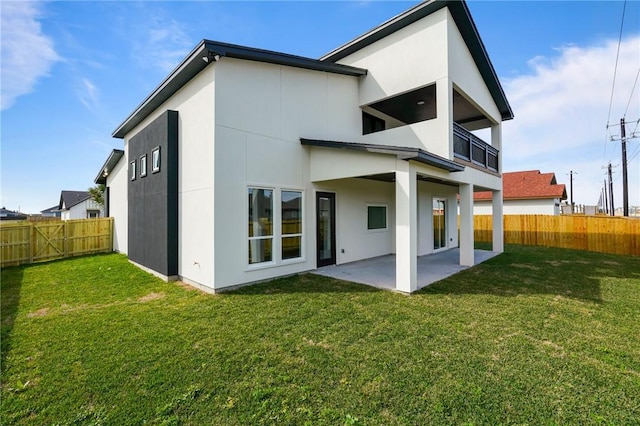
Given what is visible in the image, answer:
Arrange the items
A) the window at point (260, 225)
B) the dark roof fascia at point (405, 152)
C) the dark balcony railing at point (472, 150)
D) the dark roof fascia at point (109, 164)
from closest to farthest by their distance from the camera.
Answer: the dark roof fascia at point (405, 152) < the window at point (260, 225) < the dark balcony railing at point (472, 150) < the dark roof fascia at point (109, 164)

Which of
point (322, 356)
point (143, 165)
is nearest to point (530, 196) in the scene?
point (322, 356)

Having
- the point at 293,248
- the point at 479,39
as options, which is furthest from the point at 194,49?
the point at 479,39

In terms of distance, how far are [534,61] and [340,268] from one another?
446 inches

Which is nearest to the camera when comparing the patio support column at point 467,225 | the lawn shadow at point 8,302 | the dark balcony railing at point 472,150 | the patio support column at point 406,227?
the lawn shadow at point 8,302

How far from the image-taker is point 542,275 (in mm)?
→ 8227

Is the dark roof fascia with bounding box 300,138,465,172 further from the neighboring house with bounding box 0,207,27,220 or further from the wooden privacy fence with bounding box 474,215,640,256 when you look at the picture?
the neighboring house with bounding box 0,207,27,220

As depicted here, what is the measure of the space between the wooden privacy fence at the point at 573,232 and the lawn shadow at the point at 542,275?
1388mm

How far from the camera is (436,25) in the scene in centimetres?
805

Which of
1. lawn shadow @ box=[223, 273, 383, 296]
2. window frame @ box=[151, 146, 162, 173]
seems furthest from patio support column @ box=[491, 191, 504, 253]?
window frame @ box=[151, 146, 162, 173]

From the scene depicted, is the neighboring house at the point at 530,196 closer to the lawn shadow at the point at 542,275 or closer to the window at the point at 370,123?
the lawn shadow at the point at 542,275

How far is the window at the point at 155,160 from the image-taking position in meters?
8.14

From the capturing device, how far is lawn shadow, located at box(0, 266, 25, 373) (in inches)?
160

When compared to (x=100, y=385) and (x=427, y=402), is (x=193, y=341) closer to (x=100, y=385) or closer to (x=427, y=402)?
(x=100, y=385)

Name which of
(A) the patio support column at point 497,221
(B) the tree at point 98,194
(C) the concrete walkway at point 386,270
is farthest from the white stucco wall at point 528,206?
(B) the tree at point 98,194
